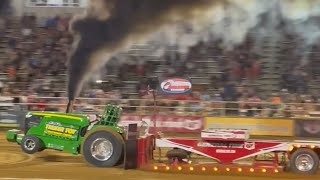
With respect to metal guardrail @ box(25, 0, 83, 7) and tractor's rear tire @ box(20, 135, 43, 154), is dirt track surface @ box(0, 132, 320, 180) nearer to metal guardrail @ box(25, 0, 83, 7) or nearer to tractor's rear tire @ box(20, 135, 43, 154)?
tractor's rear tire @ box(20, 135, 43, 154)

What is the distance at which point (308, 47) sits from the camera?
21359 millimetres

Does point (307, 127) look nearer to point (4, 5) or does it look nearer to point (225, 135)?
point (225, 135)

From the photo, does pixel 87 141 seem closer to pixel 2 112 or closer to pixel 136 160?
pixel 136 160

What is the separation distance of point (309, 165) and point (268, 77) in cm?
1125

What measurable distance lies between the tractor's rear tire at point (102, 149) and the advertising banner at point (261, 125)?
8.13 metres

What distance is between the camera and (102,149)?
9.66 meters

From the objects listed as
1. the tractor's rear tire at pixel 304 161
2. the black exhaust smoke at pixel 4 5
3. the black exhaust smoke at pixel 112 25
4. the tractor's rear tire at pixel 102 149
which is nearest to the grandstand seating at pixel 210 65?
the black exhaust smoke at pixel 112 25

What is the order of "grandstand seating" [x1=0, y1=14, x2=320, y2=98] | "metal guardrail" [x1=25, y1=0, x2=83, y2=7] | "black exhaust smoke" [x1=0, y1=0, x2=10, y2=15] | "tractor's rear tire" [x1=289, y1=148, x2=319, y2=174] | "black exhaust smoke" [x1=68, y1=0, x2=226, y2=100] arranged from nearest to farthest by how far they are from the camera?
"tractor's rear tire" [x1=289, y1=148, x2=319, y2=174]
"black exhaust smoke" [x1=68, y1=0, x2=226, y2=100]
"grandstand seating" [x1=0, y1=14, x2=320, y2=98]
"metal guardrail" [x1=25, y1=0, x2=83, y2=7]
"black exhaust smoke" [x1=0, y1=0, x2=10, y2=15]

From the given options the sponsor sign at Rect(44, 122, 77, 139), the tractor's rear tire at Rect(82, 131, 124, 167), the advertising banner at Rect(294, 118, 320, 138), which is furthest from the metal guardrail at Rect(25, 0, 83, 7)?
the tractor's rear tire at Rect(82, 131, 124, 167)

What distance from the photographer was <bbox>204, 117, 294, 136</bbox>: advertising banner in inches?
676

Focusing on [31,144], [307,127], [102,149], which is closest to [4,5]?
[307,127]

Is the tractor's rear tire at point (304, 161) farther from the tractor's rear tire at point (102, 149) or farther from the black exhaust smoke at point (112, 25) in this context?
the black exhaust smoke at point (112, 25)

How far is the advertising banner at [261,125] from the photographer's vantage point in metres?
17.2

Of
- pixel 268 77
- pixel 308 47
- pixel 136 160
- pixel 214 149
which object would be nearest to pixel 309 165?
pixel 214 149
